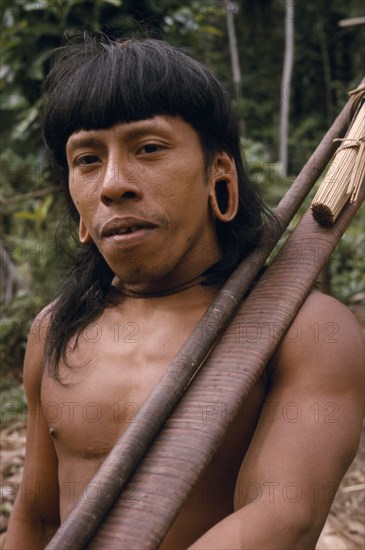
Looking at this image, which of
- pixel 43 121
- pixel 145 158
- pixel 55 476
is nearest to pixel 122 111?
pixel 145 158

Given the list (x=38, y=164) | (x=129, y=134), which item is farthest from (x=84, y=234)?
Answer: (x=38, y=164)

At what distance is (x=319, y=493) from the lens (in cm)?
115

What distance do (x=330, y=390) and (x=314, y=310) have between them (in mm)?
175

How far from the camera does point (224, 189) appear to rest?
61.7 inches

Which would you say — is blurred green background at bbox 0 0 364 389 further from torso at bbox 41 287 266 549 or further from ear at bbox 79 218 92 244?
torso at bbox 41 287 266 549

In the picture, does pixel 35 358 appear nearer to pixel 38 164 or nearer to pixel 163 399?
pixel 163 399

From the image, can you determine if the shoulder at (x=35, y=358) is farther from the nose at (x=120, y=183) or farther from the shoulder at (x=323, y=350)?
the shoulder at (x=323, y=350)

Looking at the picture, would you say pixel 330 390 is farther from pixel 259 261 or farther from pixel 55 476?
pixel 55 476

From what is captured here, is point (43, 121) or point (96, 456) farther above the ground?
point (43, 121)

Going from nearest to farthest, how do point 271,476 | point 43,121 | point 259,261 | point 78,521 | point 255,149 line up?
point 78,521 → point 271,476 → point 259,261 → point 43,121 → point 255,149

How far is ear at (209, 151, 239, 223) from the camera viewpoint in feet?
4.97

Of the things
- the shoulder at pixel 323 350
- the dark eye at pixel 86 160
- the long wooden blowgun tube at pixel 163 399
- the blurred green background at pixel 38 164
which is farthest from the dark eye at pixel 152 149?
the blurred green background at pixel 38 164

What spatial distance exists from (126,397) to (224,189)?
0.52 m

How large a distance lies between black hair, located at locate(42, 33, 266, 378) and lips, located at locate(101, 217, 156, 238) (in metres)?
0.20
